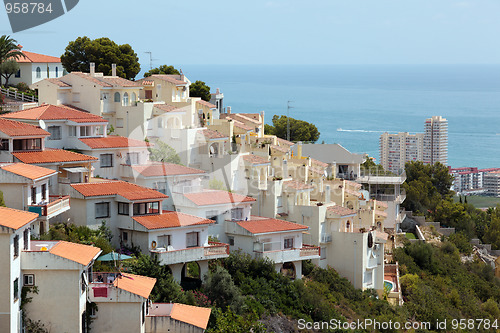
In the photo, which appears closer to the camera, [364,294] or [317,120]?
[364,294]

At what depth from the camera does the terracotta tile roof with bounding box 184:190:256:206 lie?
36481 millimetres

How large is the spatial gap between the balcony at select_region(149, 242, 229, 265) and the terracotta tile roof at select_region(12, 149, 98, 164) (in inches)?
208

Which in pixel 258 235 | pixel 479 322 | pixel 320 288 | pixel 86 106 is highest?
pixel 86 106

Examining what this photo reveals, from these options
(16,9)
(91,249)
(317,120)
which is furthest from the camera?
(317,120)

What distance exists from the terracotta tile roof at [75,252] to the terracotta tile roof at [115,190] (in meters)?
6.37

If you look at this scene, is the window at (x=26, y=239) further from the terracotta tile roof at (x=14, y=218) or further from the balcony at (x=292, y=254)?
the balcony at (x=292, y=254)

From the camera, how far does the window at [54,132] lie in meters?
37.8

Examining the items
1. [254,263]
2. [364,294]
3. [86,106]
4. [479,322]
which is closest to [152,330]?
[254,263]

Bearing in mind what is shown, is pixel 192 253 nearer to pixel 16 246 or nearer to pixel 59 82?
pixel 16 246

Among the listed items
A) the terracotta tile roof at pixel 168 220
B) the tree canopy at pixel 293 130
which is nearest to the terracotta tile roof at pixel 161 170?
the terracotta tile roof at pixel 168 220

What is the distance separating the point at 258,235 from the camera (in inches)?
1428

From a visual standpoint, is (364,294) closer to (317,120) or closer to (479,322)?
(479,322)

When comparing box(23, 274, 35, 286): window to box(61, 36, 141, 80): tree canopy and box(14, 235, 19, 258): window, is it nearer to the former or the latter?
box(14, 235, 19, 258): window

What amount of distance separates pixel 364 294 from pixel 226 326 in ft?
37.4
